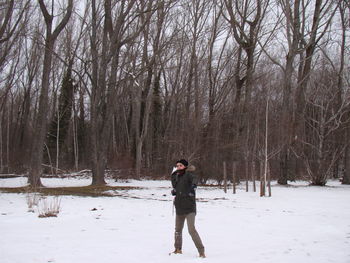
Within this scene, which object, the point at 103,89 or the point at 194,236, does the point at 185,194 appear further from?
the point at 103,89

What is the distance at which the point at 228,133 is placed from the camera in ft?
76.5

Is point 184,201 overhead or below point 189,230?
overhead

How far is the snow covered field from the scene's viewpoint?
6258 mm

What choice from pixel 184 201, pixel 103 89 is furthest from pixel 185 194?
pixel 103 89

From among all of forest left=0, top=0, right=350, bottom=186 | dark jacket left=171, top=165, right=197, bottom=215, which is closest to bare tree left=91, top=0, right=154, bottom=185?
forest left=0, top=0, right=350, bottom=186

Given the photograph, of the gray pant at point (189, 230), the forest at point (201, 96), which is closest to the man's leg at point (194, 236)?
the gray pant at point (189, 230)

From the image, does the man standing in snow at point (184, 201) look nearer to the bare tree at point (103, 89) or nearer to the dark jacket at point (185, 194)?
the dark jacket at point (185, 194)

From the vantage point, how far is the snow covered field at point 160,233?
6258mm

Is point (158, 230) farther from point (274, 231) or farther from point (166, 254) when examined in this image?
point (274, 231)

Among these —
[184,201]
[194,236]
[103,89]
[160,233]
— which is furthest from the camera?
[103,89]

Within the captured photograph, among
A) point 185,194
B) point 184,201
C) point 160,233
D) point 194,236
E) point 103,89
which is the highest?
point 103,89

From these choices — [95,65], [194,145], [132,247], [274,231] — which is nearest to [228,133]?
[194,145]

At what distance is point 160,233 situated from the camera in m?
8.22

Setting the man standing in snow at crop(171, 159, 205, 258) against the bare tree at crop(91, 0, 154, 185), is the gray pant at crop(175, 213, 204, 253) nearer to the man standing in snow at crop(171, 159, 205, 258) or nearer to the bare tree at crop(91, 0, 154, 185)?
the man standing in snow at crop(171, 159, 205, 258)
